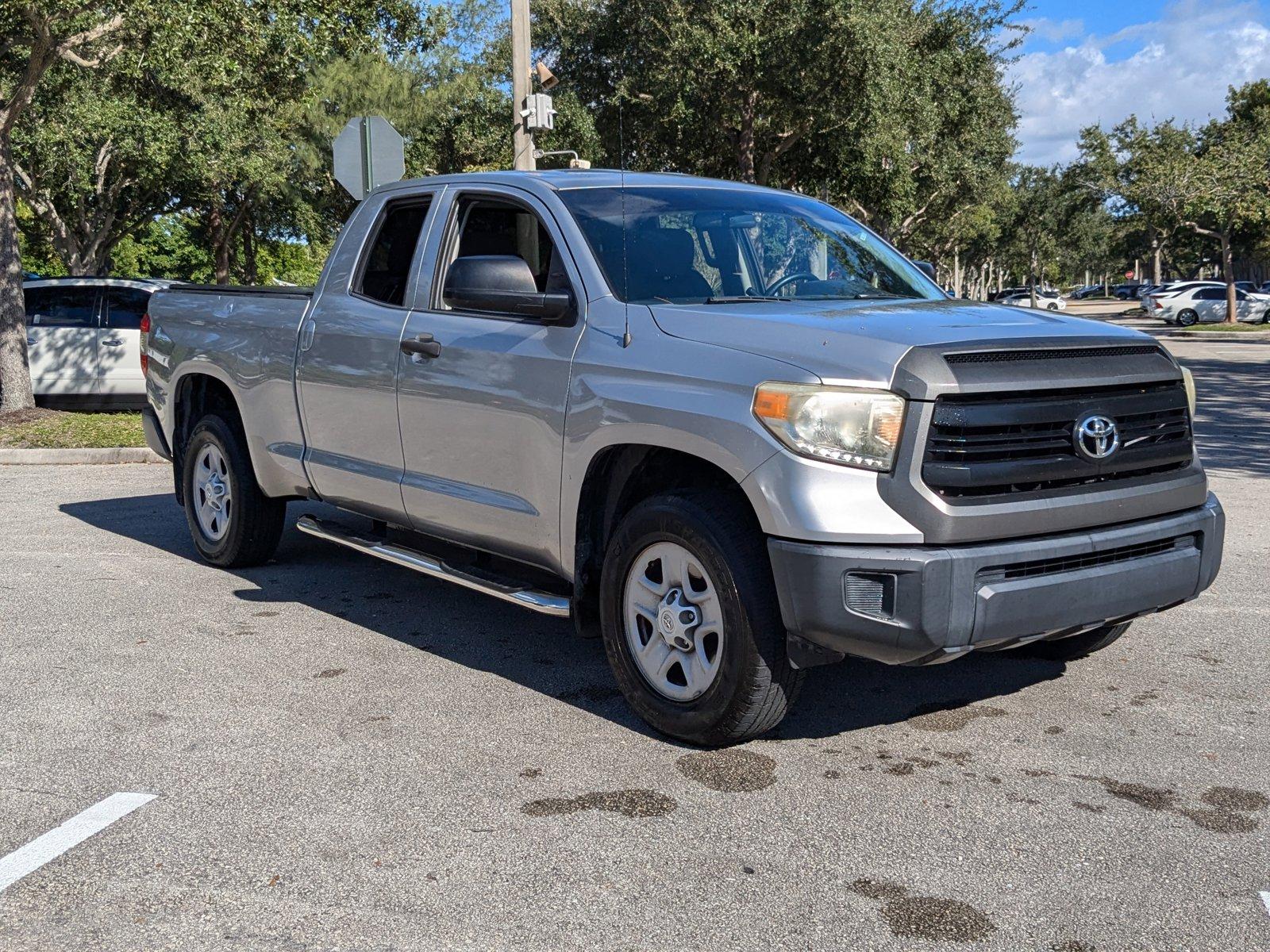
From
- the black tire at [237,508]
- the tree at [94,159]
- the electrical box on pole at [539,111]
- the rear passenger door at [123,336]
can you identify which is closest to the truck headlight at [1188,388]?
the black tire at [237,508]

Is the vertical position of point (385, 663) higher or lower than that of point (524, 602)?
lower

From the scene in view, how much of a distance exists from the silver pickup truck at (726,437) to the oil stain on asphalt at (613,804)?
405 millimetres

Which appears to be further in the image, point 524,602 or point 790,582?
point 524,602

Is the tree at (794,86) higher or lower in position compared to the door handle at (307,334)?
higher

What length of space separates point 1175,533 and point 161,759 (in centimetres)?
338

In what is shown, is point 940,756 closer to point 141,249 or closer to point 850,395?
point 850,395

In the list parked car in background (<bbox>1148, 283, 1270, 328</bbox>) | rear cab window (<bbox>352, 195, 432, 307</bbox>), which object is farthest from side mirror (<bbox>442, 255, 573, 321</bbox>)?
parked car in background (<bbox>1148, 283, 1270, 328</bbox>)

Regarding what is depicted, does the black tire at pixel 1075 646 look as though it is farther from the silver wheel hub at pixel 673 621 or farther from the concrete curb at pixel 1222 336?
the concrete curb at pixel 1222 336

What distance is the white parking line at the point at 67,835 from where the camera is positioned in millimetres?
3527

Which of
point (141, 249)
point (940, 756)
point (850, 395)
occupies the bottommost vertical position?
point (940, 756)

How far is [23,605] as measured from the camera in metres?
6.49

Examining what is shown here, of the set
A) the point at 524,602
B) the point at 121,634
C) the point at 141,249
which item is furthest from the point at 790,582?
the point at 141,249

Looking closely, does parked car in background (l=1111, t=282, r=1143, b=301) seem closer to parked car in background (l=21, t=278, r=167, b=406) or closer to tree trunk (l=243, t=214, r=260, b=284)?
tree trunk (l=243, t=214, r=260, b=284)

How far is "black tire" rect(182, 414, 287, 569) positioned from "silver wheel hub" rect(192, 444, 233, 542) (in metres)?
0.02
